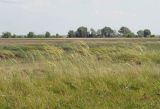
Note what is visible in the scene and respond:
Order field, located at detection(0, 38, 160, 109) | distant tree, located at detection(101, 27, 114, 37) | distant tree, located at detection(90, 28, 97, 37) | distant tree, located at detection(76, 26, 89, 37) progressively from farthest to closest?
distant tree, located at detection(101, 27, 114, 37)
distant tree, located at detection(90, 28, 97, 37)
distant tree, located at detection(76, 26, 89, 37)
field, located at detection(0, 38, 160, 109)

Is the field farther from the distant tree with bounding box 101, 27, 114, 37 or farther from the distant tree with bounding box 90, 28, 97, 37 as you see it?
the distant tree with bounding box 101, 27, 114, 37

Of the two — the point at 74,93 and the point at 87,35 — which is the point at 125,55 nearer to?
the point at 74,93

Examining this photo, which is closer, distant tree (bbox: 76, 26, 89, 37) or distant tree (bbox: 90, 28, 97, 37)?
distant tree (bbox: 76, 26, 89, 37)

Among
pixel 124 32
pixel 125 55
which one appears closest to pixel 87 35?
pixel 124 32

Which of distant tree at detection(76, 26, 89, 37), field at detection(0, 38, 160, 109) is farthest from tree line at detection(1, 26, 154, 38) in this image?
field at detection(0, 38, 160, 109)

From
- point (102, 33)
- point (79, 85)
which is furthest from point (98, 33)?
point (79, 85)

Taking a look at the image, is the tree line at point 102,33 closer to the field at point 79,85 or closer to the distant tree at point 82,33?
the distant tree at point 82,33

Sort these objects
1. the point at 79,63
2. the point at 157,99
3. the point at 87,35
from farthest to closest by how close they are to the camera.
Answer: the point at 87,35, the point at 79,63, the point at 157,99

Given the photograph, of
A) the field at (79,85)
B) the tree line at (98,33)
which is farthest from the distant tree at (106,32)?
the field at (79,85)

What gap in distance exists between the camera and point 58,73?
30.8 feet

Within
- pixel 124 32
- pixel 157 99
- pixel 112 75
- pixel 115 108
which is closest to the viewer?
pixel 115 108

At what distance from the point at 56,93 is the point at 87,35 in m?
81.1

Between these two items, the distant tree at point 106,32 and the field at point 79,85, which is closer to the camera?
the field at point 79,85

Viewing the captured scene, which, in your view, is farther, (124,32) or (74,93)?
(124,32)
